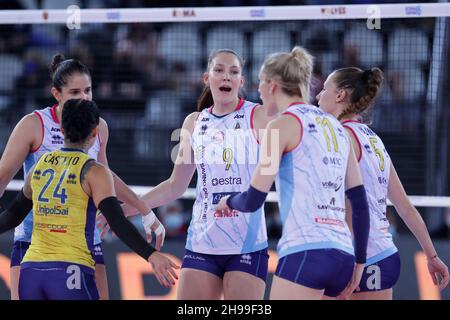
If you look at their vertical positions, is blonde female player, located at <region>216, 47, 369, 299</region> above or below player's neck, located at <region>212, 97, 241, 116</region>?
below

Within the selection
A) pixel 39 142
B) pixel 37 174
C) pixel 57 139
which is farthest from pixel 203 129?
pixel 37 174

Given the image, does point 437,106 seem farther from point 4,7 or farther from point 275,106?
point 4,7

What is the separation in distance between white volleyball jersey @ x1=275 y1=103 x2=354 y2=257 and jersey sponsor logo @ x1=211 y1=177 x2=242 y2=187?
3.53 feet

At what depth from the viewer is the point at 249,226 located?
19.7 ft

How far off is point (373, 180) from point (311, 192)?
95cm

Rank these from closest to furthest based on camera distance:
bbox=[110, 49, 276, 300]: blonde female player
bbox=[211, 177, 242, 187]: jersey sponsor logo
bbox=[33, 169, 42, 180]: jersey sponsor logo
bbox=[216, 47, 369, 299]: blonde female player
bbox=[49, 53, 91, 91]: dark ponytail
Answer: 1. bbox=[216, 47, 369, 299]: blonde female player
2. bbox=[33, 169, 42, 180]: jersey sponsor logo
3. bbox=[110, 49, 276, 300]: blonde female player
4. bbox=[211, 177, 242, 187]: jersey sponsor logo
5. bbox=[49, 53, 91, 91]: dark ponytail

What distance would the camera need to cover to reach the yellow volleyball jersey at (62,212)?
5.16m

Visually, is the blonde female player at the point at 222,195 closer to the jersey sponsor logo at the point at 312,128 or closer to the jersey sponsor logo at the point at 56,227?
the jersey sponsor logo at the point at 56,227

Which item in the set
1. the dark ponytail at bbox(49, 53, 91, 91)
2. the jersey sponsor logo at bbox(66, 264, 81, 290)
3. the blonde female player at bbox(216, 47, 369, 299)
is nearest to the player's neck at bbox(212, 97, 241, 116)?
the dark ponytail at bbox(49, 53, 91, 91)

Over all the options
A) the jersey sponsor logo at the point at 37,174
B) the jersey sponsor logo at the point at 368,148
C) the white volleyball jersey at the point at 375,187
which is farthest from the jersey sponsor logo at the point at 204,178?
the jersey sponsor logo at the point at 37,174

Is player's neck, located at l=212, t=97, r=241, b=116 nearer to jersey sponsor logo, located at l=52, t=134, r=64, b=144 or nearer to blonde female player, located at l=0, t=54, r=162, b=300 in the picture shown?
blonde female player, located at l=0, t=54, r=162, b=300

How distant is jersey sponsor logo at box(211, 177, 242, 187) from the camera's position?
5.99m

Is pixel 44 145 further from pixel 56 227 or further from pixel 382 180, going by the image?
pixel 382 180

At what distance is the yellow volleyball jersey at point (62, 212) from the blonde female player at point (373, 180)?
1743 millimetres
